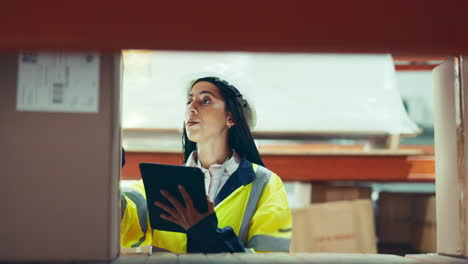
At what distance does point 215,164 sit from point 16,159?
52.7 inches

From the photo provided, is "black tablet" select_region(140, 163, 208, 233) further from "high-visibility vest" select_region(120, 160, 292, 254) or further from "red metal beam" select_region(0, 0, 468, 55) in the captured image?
"red metal beam" select_region(0, 0, 468, 55)

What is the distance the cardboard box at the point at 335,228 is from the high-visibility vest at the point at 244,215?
2.96 feet

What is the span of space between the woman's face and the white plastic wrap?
105 cm

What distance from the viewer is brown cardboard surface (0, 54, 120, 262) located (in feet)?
3.13

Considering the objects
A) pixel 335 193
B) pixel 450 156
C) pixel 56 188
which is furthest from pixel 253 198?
pixel 335 193

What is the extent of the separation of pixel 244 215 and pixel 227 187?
15 cm

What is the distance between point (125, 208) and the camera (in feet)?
6.22

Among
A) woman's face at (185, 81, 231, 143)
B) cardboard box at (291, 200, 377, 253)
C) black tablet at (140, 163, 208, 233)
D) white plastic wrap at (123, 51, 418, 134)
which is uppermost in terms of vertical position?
white plastic wrap at (123, 51, 418, 134)

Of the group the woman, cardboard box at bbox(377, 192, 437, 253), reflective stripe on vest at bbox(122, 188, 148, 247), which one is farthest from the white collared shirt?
A: cardboard box at bbox(377, 192, 437, 253)

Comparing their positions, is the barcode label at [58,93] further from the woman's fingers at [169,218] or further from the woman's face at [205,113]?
the woman's face at [205,113]

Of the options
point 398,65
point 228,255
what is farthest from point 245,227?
point 398,65

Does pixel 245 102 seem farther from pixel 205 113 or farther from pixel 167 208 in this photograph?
pixel 167 208

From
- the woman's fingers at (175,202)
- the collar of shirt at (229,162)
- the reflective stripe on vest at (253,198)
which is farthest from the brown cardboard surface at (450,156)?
the collar of shirt at (229,162)

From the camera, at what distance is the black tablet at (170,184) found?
1439 mm
